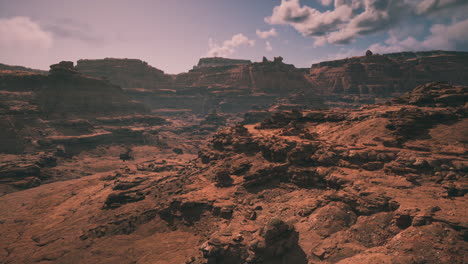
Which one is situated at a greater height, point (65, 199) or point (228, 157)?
point (228, 157)

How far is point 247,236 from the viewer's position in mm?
27109

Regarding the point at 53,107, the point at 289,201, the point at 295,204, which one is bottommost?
the point at 289,201

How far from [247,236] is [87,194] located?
185 feet

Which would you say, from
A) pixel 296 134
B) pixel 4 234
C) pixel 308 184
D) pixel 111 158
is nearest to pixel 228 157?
pixel 296 134

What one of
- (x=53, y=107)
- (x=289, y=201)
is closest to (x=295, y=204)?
(x=289, y=201)

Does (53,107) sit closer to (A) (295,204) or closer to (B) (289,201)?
(B) (289,201)

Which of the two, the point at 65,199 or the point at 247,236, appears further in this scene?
the point at 65,199

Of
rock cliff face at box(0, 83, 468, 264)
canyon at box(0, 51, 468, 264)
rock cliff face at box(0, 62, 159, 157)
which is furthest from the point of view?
rock cliff face at box(0, 62, 159, 157)

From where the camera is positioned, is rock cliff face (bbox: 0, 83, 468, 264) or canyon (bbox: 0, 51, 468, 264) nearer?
rock cliff face (bbox: 0, 83, 468, 264)

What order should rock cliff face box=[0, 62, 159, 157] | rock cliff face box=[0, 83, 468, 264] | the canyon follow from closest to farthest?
rock cliff face box=[0, 83, 468, 264] → the canyon → rock cliff face box=[0, 62, 159, 157]

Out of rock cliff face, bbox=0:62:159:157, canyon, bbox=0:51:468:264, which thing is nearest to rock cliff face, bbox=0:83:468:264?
canyon, bbox=0:51:468:264

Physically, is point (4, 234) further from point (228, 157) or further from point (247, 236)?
point (247, 236)

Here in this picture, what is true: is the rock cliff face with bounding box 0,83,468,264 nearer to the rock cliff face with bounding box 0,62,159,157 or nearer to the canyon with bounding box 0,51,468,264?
the canyon with bounding box 0,51,468,264

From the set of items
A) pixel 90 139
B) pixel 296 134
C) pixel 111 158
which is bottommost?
pixel 111 158
